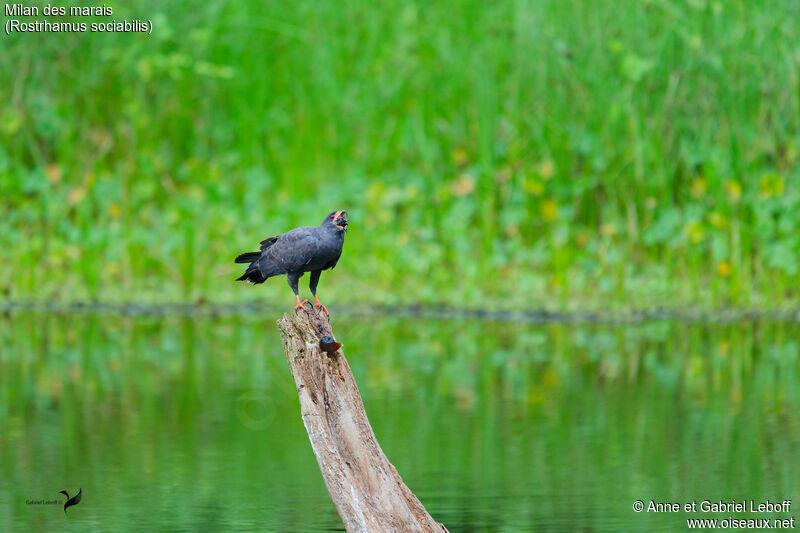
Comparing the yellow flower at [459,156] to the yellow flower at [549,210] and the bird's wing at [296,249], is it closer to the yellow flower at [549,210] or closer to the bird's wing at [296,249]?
the yellow flower at [549,210]

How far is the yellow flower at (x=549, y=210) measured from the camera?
12039 mm

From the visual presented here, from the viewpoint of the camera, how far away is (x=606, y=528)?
586 centimetres

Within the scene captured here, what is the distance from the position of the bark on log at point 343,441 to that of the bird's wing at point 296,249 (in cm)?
34

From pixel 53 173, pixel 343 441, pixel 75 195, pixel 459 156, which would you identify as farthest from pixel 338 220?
pixel 53 173

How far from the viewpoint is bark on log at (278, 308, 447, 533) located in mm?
5109

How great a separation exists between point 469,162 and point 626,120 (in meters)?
1.58

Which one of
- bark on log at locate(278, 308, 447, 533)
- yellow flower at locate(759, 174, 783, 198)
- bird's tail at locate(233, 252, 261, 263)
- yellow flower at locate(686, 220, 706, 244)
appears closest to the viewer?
bark on log at locate(278, 308, 447, 533)

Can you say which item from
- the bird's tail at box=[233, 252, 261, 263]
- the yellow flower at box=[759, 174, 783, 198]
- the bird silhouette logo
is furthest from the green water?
the yellow flower at box=[759, 174, 783, 198]

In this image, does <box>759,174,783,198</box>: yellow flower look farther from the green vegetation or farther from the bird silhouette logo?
the bird silhouette logo

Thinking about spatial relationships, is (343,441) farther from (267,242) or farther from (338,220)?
(267,242)

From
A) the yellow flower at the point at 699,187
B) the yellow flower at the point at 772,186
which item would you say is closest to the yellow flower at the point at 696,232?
the yellow flower at the point at 699,187

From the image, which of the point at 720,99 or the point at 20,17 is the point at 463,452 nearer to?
the point at 720,99

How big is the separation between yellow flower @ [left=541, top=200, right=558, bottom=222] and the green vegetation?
3cm

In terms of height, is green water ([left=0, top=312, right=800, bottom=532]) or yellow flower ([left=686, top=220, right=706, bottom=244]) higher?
yellow flower ([left=686, top=220, right=706, bottom=244])
